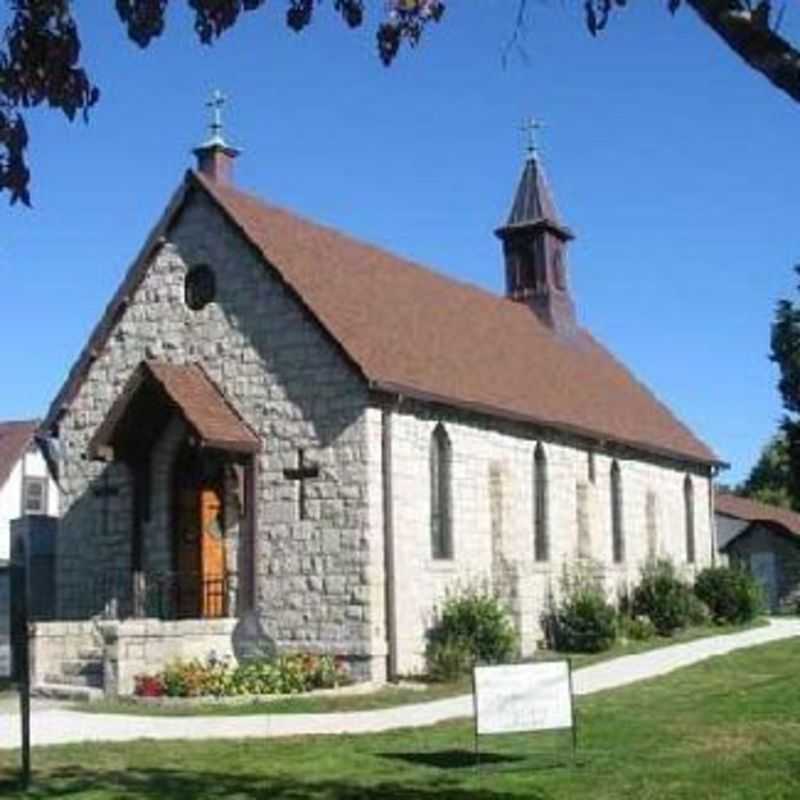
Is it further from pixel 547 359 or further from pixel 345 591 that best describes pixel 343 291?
pixel 547 359

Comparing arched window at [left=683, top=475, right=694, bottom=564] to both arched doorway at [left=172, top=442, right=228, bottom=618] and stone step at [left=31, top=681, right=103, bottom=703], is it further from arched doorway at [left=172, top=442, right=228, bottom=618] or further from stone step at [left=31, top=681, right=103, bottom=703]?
stone step at [left=31, top=681, right=103, bottom=703]

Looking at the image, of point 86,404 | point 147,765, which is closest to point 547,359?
point 86,404

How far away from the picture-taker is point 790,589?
49125 millimetres

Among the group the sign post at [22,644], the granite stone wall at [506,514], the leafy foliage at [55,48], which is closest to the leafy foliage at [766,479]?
the granite stone wall at [506,514]

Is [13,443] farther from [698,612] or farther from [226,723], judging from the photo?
[226,723]

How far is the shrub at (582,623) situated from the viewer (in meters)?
26.4

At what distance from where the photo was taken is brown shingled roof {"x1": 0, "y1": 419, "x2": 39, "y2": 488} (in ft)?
161

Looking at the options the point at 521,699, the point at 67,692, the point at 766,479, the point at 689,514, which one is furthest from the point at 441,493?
the point at 766,479

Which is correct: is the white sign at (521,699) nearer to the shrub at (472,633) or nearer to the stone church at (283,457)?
the stone church at (283,457)

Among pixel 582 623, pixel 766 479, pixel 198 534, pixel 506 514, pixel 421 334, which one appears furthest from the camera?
pixel 766 479

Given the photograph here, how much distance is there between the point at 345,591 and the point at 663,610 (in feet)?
34.1

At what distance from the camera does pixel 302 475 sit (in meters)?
22.7

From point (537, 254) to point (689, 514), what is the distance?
25.3 feet

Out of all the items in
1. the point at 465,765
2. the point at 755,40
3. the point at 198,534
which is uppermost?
the point at 755,40
